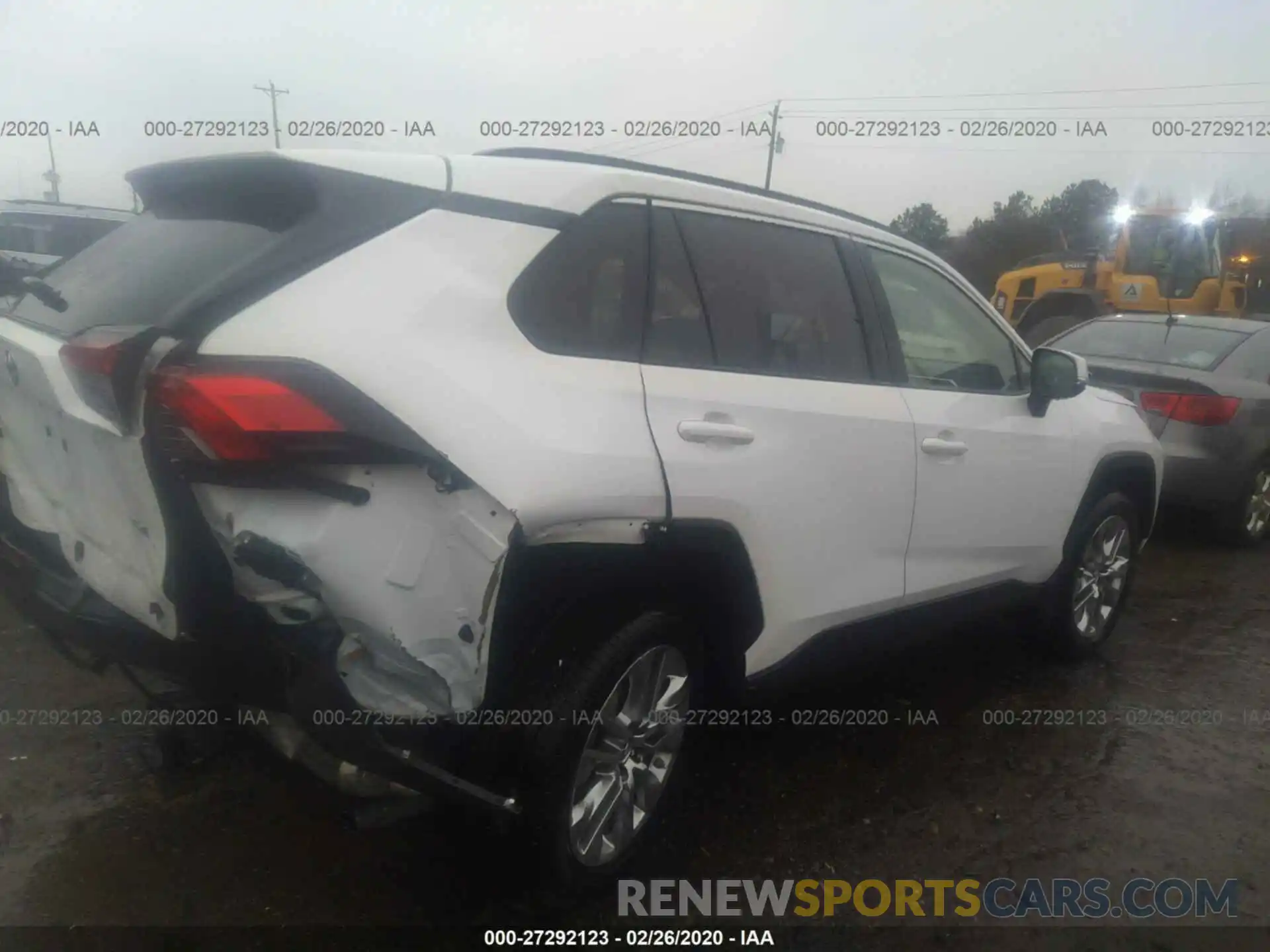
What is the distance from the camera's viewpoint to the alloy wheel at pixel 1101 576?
422cm

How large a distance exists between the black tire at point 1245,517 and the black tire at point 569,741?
504 cm

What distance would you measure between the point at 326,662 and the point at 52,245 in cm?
856

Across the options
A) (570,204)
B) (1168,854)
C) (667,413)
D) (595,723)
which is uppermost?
(570,204)

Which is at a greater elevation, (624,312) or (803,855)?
(624,312)

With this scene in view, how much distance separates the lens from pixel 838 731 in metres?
3.57

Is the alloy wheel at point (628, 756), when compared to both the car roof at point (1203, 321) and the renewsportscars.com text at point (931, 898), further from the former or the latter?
the car roof at point (1203, 321)

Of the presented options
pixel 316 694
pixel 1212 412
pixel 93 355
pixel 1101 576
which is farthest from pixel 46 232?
pixel 1212 412

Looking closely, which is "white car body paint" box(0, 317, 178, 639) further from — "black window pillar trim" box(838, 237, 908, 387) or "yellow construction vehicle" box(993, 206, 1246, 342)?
"yellow construction vehicle" box(993, 206, 1246, 342)

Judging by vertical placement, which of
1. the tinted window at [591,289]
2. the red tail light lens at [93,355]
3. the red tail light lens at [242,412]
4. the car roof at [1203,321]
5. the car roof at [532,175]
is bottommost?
the car roof at [1203,321]

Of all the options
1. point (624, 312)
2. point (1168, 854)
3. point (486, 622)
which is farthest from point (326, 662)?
point (1168, 854)

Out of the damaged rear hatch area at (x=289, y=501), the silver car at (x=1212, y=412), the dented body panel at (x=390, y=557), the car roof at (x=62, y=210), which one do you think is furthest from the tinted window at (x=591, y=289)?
the car roof at (x=62, y=210)

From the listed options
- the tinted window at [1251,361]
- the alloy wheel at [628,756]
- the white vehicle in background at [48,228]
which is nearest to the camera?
the alloy wheel at [628,756]

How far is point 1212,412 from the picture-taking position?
19.1 ft

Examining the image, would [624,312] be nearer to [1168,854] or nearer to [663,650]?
[663,650]
